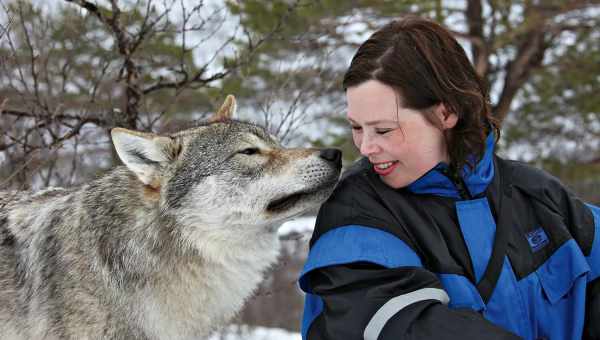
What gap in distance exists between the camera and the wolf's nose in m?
2.83

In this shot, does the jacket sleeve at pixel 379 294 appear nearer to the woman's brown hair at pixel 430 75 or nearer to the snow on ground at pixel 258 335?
the woman's brown hair at pixel 430 75

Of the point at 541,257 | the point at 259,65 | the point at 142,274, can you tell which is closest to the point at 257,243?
the point at 142,274

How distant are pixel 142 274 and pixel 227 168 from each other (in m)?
0.70

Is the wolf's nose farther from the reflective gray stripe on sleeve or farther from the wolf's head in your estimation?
the reflective gray stripe on sleeve

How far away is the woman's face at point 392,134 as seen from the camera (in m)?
2.16

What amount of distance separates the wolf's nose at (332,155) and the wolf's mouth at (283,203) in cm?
23

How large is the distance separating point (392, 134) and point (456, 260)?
547 millimetres

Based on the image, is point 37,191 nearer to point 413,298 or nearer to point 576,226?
point 413,298

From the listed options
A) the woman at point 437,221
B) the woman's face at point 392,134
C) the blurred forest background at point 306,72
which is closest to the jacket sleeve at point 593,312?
the woman at point 437,221

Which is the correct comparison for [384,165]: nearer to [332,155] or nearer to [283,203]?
[332,155]

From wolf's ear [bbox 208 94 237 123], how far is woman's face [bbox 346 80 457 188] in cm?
129

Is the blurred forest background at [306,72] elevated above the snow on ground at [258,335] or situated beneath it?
elevated above

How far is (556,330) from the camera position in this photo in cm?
219

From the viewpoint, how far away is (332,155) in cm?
285
